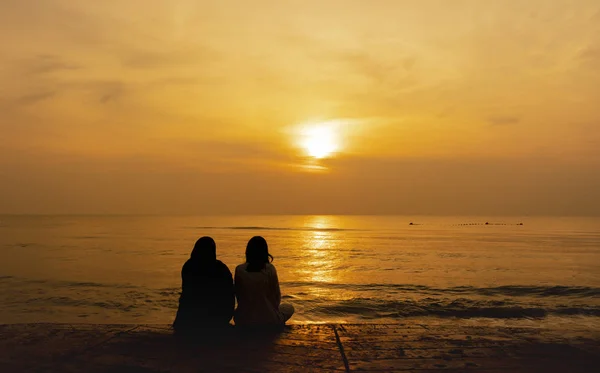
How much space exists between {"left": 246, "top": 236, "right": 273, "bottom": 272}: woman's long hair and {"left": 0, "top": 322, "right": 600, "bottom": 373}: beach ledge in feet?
4.02

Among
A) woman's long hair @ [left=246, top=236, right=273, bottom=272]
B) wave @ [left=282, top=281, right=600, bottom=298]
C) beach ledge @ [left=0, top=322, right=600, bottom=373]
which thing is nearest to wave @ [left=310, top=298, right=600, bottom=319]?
wave @ [left=282, top=281, right=600, bottom=298]

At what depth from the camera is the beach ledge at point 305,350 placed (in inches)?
248

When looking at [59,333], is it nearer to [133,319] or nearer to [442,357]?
[442,357]

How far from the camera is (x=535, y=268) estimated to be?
115 ft

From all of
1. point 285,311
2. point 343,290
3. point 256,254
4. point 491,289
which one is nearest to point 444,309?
point 343,290

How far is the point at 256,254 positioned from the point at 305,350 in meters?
2.04

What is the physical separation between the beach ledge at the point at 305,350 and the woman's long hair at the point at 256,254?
1226mm

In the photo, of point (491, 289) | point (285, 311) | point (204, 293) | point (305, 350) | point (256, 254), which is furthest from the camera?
point (491, 289)

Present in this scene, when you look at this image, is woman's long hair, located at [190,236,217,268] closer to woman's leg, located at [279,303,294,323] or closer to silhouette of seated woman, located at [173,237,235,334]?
silhouette of seated woman, located at [173,237,235,334]

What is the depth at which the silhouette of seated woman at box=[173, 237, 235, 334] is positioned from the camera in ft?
26.9

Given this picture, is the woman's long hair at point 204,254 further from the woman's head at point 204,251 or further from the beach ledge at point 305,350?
the beach ledge at point 305,350

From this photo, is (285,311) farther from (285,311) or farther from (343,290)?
(343,290)

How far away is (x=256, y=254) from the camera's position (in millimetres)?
8406

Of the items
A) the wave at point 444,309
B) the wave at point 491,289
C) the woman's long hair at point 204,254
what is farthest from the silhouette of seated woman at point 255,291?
the wave at point 491,289
